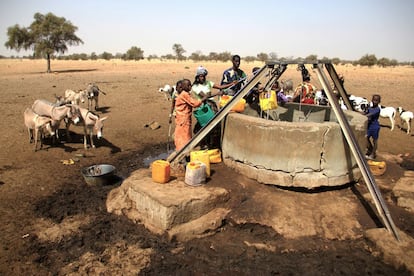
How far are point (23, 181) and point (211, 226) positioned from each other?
4.46 m

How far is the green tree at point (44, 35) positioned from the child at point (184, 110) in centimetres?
2919

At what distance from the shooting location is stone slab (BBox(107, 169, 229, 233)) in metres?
5.50

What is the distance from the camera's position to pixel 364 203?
6109 mm

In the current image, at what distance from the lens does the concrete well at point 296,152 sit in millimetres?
6125

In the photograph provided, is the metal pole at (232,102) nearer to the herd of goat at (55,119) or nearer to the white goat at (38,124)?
the herd of goat at (55,119)

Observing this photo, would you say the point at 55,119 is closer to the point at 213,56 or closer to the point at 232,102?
the point at 232,102

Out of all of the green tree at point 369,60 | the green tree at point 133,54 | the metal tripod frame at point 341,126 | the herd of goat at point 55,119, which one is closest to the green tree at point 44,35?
the green tree at point 133,54

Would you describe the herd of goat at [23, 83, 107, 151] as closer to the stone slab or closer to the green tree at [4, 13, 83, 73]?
the stone slab

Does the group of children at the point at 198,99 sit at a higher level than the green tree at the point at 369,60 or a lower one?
lower

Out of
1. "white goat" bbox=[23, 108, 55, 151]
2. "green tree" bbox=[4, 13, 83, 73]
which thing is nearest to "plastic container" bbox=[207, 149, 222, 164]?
"white goat" bbox=[23, 108, 55, 151]

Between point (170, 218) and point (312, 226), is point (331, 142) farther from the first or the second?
point (170, 218)

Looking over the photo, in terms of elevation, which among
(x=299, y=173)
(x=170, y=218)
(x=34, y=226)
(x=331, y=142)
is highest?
(x=331, y=142)

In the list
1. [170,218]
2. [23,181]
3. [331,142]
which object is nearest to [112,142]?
[23,181]

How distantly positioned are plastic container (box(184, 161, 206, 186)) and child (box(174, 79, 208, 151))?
44.6 inches
